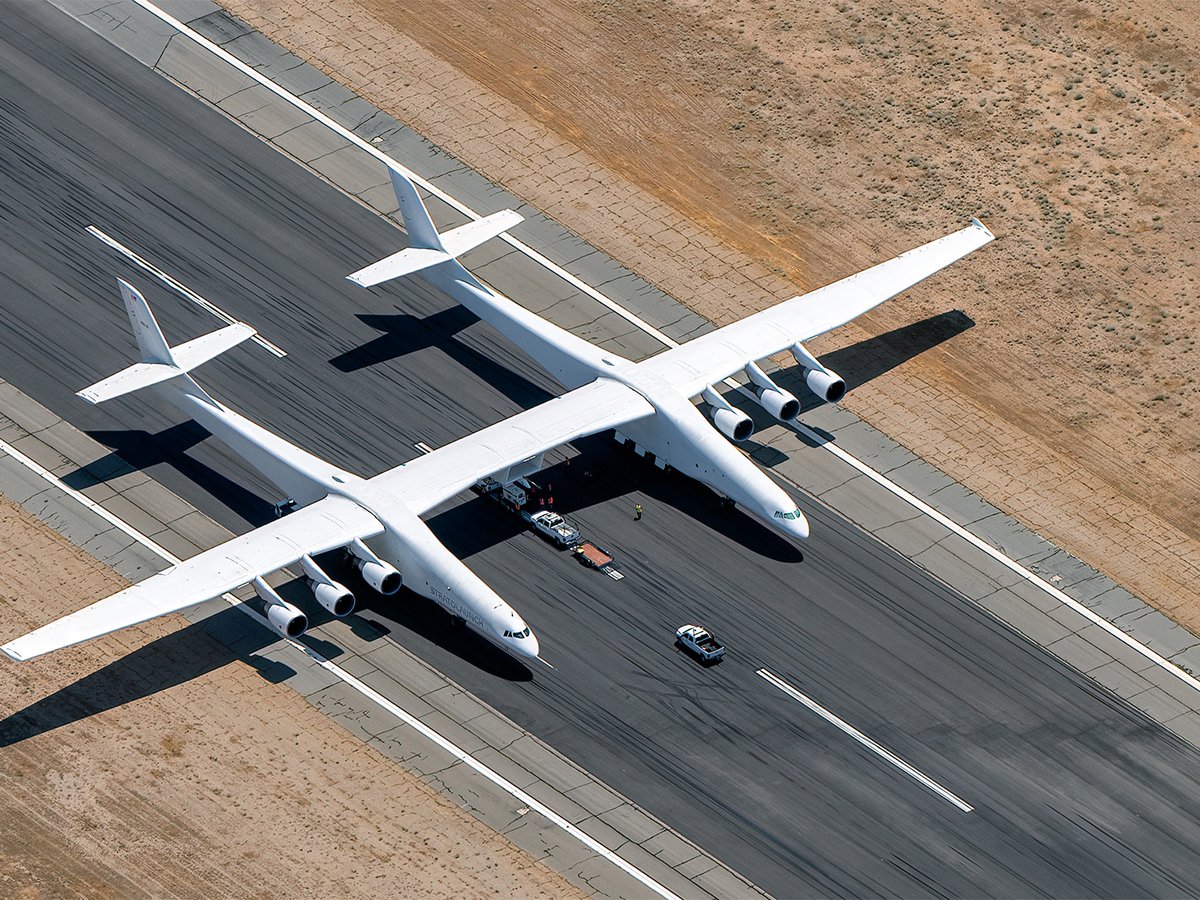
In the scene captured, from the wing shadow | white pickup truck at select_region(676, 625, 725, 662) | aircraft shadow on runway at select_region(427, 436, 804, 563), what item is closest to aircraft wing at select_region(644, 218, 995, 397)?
the wing shadow

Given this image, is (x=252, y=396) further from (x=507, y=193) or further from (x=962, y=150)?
(x=962, y=150)

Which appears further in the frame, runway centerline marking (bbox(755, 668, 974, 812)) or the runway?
runway centerline marking (bbox(755, 668, 974, 812))

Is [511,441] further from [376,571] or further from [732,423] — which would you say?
[732,423]

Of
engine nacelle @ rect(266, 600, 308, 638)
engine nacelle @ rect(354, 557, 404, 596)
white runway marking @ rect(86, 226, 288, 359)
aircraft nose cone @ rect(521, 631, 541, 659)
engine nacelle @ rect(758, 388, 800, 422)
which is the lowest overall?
white runway marking @ rect(86, 226, 288, 359)

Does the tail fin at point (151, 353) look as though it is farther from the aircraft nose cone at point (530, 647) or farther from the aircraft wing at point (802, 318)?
the aircraft nose cone at point (530, 647)

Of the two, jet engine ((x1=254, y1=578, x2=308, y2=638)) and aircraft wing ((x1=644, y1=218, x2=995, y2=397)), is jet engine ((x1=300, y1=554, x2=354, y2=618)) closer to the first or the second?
jet engine ((x1=254, y1=578, x2=308, y2=638))

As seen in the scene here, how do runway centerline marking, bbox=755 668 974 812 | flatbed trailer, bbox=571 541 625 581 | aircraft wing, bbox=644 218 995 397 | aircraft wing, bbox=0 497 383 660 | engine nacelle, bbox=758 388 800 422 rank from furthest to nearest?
engine nacelle, bbox=758 388 800 422 → aircraft wing, bbox=644 218 995 397 → flatbed trailer, bbox=571 541 625 581 → runway centerline marking, bbox=755 668 974 812 → aircraft wing, bbox=0 497 383 660
